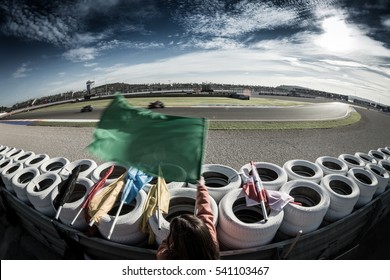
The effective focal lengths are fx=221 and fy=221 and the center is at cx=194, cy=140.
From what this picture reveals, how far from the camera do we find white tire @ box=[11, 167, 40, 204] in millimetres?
4930

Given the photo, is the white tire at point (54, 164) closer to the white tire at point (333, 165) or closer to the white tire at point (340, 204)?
the white tire at point (340, 204)

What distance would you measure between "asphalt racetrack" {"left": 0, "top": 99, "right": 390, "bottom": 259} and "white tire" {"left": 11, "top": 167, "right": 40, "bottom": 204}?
1.07 metres

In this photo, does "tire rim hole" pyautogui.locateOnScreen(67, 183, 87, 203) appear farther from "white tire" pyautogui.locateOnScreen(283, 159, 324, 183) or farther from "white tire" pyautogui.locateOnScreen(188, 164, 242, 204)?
"white tire" pyautogui.locateOnScreen(283, 159, 324, 183)

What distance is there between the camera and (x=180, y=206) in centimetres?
430

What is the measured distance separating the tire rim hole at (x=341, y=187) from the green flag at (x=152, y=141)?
3558 mm

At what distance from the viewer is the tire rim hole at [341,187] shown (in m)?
4.72

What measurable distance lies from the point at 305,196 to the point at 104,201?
3914 millimetres

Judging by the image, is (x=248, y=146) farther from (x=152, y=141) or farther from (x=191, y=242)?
(x=191, y=242)

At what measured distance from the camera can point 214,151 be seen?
9227 mm

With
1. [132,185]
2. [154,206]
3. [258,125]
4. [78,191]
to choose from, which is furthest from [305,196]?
[258,125]

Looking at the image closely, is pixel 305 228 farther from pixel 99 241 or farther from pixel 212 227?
pixel 99 241

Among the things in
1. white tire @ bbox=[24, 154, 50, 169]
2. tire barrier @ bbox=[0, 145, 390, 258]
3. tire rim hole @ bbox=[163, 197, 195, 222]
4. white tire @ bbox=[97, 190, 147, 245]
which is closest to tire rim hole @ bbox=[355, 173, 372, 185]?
tire barrier @ bbox=[0, 145, 390, 258]

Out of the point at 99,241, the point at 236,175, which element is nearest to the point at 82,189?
the point at 99,241

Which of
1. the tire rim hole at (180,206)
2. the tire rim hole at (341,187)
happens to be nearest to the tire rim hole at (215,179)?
the tire rim hole at (180,206)
